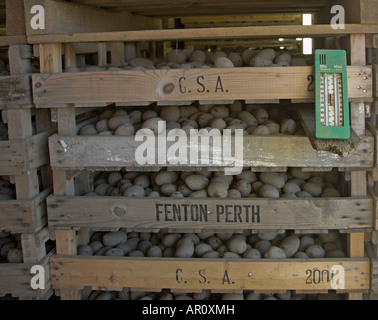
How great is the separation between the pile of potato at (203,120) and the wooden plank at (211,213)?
0.43m

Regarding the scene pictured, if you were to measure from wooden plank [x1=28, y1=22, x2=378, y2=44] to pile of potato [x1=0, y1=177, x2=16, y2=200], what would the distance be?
962mm

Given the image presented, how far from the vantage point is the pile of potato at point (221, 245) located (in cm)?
293

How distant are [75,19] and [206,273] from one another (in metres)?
1.86

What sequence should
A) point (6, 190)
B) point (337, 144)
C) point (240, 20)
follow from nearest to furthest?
1. point (337, 144)
2. point (6, 190)
3. point (240, 20)

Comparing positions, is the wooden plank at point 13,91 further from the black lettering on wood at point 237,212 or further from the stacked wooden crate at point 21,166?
the black lettering on wood at point 237,212

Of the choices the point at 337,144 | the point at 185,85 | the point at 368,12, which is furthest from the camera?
the point at 185,85

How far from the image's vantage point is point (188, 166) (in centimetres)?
275

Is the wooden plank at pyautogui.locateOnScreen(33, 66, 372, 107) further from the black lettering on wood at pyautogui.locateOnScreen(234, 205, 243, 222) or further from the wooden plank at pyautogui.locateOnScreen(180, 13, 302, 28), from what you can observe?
the wooden plank at pyautogui.locateOnScreen(180, 13, 302, 28)

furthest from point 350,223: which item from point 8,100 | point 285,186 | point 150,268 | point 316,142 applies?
point 8,100

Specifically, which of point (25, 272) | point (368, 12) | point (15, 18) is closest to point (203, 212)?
→ point (25, 272)

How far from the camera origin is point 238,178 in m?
3.06

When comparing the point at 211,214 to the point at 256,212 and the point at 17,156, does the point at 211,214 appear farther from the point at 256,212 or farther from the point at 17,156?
the point at 17,156

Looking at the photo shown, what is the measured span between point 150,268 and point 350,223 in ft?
4.11
